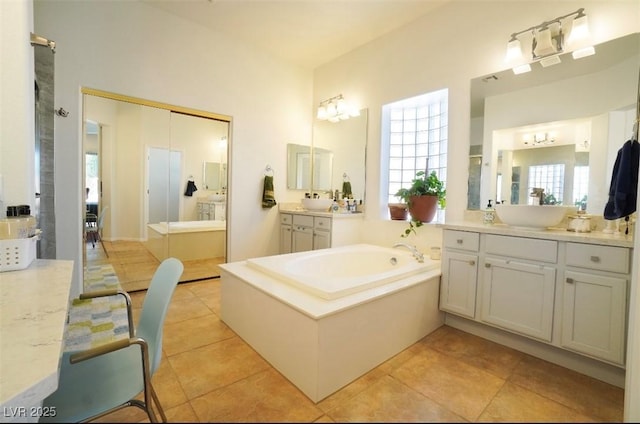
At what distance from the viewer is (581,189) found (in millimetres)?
2016

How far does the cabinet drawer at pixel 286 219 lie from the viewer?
3820 mm

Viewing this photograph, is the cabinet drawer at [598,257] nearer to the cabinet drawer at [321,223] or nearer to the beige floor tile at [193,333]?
the cabinet drawer at [321,223]

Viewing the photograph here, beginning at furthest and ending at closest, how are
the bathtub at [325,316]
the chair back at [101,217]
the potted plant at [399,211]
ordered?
1. the potted plant at [399,211]
2. the chair back at [101,217]
3. the bathtub at [325,316]

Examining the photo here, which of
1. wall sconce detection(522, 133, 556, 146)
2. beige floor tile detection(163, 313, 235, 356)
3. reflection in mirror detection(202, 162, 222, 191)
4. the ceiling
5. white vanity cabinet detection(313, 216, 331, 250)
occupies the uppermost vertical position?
the ceiling

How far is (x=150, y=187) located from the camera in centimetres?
306

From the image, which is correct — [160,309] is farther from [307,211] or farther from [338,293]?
[307,211]

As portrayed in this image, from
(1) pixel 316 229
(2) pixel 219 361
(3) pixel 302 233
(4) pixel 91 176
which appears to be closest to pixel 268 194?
(3) pixel 302 233

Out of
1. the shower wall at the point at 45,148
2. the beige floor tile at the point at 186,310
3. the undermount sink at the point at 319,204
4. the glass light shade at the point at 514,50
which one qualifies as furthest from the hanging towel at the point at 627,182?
the shower wall at the point at 45,148

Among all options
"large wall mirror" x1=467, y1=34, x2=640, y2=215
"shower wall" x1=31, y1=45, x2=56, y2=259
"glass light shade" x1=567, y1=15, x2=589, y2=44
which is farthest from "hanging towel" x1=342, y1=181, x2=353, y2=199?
"shower wall" x1=31, y1=45, x2=56, y2=259

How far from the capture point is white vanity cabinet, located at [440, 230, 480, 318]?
2.11 metres

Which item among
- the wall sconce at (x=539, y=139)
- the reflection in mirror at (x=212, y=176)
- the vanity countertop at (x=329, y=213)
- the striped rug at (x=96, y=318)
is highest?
the wall sconce at (x=539, y=139)

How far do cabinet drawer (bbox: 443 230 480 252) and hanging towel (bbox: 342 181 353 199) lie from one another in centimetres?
160

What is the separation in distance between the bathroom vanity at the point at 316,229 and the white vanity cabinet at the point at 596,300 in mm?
2038

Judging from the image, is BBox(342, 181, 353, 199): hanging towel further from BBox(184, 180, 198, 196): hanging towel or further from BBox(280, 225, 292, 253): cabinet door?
BBox(184, 180, 198, 196): hanging towel
